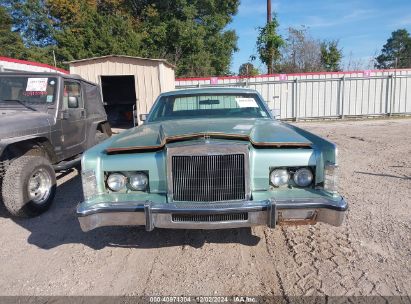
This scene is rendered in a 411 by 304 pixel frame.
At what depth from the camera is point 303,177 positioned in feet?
9.79

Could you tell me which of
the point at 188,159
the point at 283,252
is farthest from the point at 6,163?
the point at 283,252

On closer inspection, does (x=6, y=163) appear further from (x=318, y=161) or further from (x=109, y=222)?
(x=318, y=161)

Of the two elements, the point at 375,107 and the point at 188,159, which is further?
the point at 375,107

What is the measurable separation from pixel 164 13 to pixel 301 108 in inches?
722

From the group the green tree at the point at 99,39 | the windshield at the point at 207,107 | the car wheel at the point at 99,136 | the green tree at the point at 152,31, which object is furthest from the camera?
the green tree at the point at 152,31

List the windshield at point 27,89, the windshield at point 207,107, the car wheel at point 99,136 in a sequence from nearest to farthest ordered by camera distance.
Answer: the windshield at point 207,107
the windshield at point 27,89
the car wheel at point 99,136

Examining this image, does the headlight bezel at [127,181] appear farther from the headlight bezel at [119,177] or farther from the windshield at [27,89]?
the windshield at [27,89]

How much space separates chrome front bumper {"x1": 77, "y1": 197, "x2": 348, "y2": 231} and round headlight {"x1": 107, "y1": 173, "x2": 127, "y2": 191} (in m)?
0.22

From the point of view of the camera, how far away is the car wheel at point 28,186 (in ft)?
13.5

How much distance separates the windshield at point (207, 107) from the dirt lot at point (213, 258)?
1.61 m

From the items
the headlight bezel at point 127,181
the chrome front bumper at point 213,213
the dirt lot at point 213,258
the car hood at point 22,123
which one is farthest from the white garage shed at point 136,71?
the chrome front bumper at point 213,213

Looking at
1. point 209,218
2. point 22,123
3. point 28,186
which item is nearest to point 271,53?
point 22,123

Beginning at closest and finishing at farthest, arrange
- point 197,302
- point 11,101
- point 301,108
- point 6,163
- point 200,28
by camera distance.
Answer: point 197,302
point 6,163
point 11,101
point 301,108
point 200,28

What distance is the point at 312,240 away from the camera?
11.8 ft
